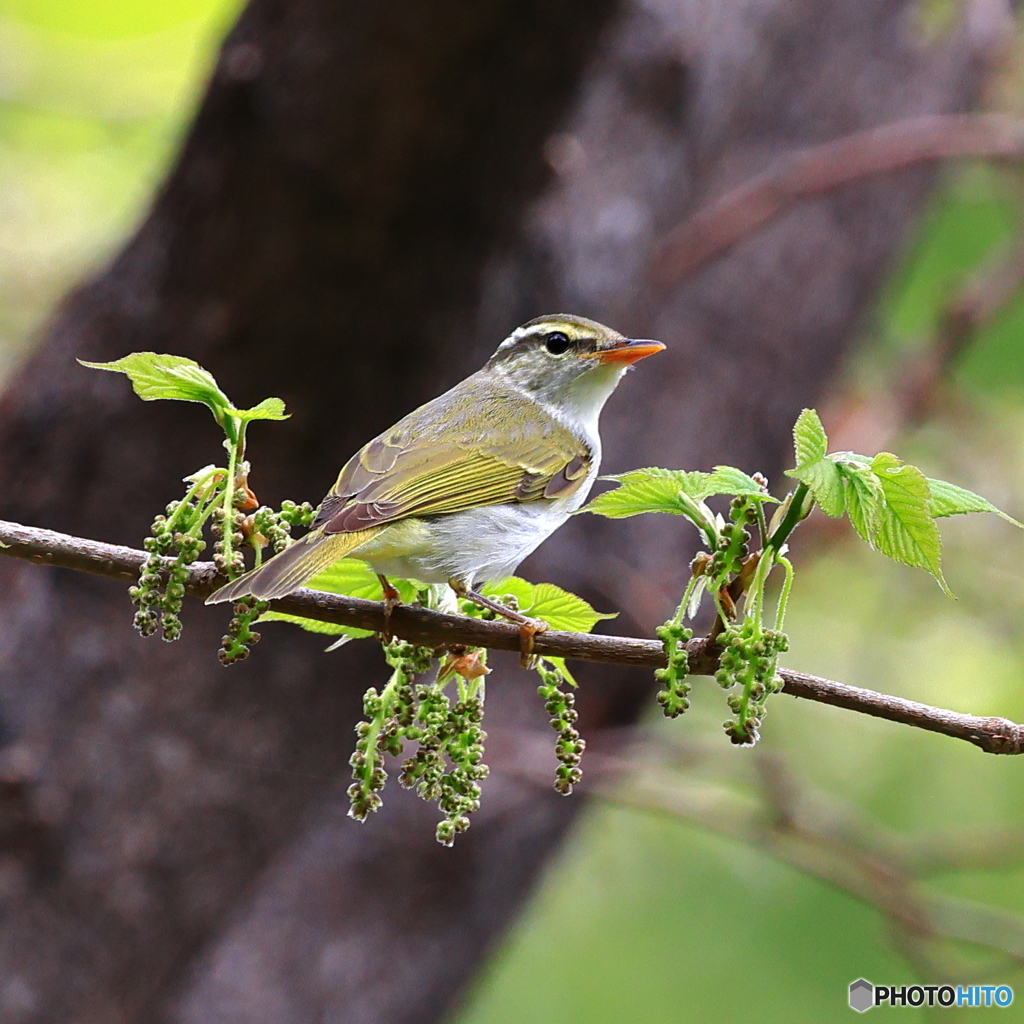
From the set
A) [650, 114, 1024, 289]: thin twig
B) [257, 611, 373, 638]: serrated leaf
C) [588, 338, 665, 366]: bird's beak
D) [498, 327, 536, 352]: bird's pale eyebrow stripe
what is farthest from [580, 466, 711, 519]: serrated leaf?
[650, 114, 1024, 289]: thin twig

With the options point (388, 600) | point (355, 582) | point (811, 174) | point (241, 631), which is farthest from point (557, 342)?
point (811, 174)

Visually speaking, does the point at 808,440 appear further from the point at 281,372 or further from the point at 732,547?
the point at 281,372

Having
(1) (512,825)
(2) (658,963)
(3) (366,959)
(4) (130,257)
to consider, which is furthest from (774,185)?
(2) (658,963)

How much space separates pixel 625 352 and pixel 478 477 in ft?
1.70

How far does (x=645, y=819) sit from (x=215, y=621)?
156 inches

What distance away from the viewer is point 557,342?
2.88 m

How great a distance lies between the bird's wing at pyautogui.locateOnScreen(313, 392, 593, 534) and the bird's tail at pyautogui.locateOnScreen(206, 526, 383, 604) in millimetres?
22

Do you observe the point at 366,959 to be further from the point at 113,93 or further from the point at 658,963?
the point at 113,93

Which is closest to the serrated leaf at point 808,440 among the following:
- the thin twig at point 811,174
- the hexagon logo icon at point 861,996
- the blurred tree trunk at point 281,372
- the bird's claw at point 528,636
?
the bird's claw at point 528,636

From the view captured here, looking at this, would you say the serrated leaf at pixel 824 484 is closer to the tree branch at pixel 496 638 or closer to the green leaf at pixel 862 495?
the green leaf at pixel 862 495

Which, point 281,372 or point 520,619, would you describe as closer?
point 520,619

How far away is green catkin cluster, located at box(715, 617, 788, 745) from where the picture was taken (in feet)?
4.01

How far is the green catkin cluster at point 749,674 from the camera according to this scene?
1.22 meters

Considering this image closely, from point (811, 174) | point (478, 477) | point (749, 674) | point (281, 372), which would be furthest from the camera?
point (811, 174)
